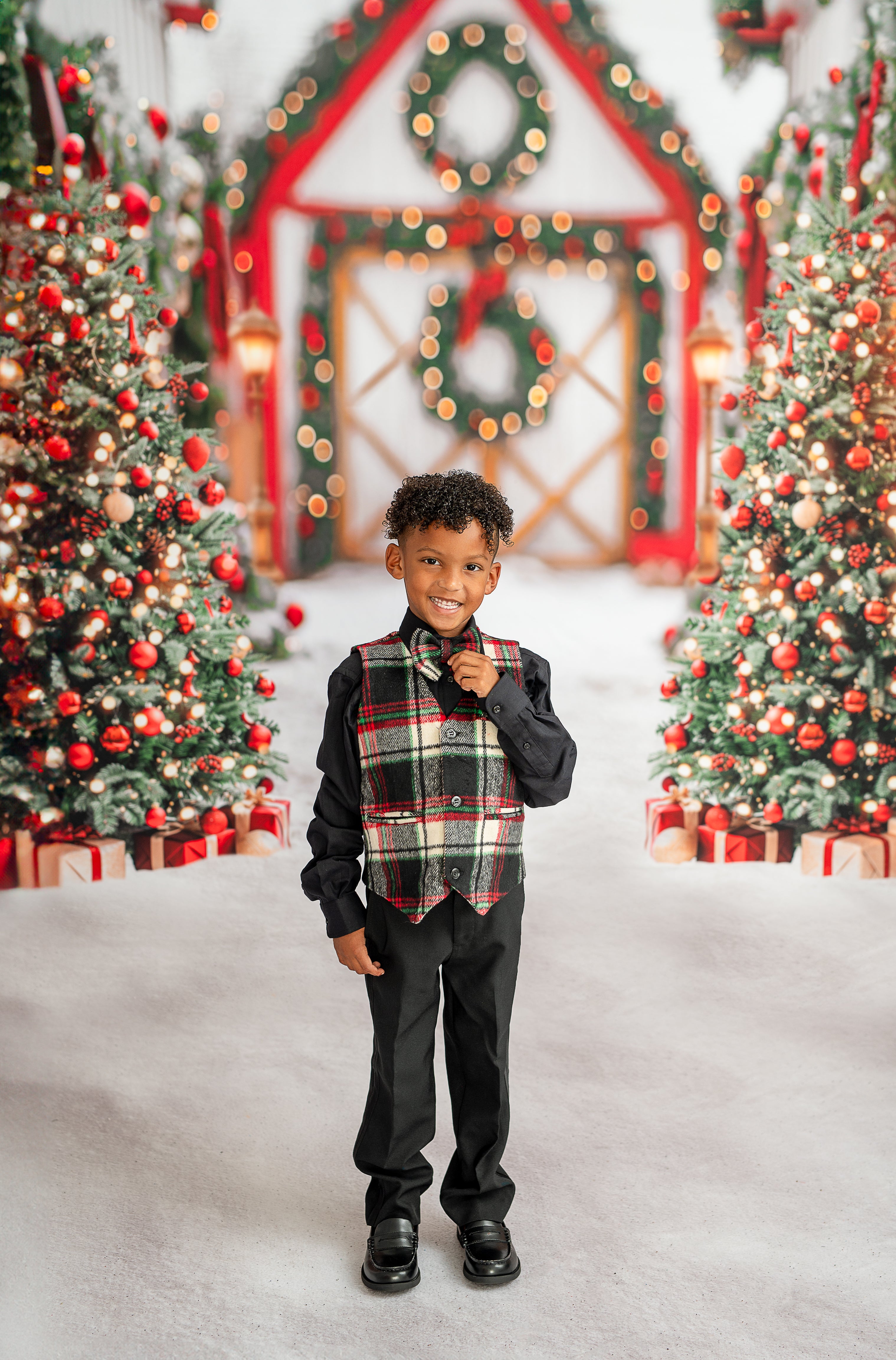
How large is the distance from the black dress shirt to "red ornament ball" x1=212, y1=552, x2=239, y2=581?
1474 millimetres

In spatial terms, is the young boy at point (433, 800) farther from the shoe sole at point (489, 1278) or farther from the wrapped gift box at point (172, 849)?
the wrapped gift box at point (172, 849)

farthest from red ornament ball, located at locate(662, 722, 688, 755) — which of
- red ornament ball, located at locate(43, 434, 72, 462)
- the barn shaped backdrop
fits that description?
red ornament ball, located at locate(43, 434, 72, 462)

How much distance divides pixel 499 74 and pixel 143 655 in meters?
2.05

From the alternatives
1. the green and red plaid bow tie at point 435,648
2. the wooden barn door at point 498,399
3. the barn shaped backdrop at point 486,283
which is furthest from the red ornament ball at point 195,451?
the green and red plaid bow tie at point 435,648

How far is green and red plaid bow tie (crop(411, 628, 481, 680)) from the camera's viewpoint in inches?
64.7

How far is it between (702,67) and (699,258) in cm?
53

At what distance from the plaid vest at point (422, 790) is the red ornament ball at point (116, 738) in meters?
1.46

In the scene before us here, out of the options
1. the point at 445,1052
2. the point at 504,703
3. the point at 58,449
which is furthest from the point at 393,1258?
the point at 58,449

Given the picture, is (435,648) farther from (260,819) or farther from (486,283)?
(486,283)

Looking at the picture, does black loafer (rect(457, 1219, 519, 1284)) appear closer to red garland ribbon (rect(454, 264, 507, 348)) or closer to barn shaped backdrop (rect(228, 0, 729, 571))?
barn shaped backdrop (rect(228, 0, 729, 571))

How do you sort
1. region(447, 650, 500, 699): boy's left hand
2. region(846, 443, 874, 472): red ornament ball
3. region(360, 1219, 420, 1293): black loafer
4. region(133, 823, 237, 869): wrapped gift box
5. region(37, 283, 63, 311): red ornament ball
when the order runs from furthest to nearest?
region(133, 823, 237, 869): wrapped gift box
region(846, 443, 874, 472): red ornament ball
region(37, 283, 63, 311): red ornament ball
region(360, 1219, 420, 1293): black loafer
region(447, 650, 500, 699): boy's left hand

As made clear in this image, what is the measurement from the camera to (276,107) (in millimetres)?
3104

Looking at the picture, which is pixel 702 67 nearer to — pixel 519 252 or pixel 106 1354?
pixel 519 252

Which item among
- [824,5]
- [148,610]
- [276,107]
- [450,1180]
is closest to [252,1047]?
[450,1180]
